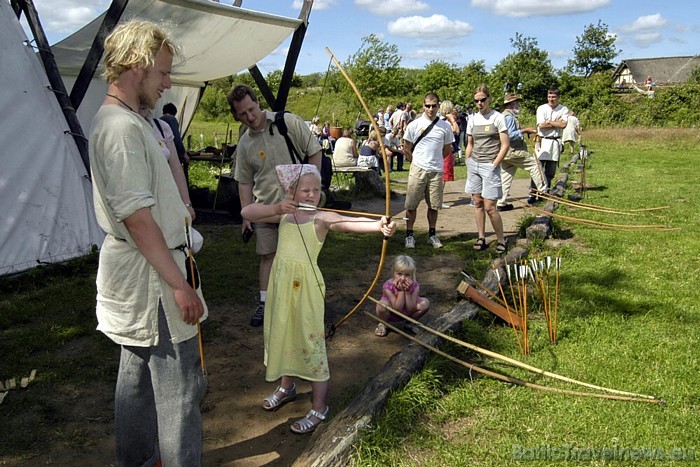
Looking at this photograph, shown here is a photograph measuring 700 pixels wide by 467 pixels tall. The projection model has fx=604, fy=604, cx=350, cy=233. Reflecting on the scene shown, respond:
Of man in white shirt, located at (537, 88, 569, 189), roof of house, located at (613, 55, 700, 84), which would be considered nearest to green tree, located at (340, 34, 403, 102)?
man in white shirt, located at (537, 88, 569, 189)

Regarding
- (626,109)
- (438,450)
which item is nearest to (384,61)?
(626,109)

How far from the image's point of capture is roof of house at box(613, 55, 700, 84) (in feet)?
247

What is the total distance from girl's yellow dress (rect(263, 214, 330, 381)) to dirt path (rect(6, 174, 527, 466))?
363 millimetres

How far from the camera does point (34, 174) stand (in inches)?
243

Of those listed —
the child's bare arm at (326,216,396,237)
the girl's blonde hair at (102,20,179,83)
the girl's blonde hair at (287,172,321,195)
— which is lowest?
the child's bare arm at (326,216,396,237)

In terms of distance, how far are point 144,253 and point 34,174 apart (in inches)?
192

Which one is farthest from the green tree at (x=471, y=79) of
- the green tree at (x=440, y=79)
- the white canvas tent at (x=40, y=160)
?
the white canvas tent at (x=40, y=160)

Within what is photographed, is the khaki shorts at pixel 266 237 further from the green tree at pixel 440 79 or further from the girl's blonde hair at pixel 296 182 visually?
the green tree at pixel 440 79

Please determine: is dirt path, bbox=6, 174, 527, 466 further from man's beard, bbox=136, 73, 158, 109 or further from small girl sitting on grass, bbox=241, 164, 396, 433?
man's beard, bbox=136, 73, 158, 109

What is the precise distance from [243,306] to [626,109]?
31214 mm

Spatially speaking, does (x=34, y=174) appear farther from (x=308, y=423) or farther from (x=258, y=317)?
(x=308, y=423)

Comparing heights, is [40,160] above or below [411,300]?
above

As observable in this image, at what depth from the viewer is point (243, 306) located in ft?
17.5

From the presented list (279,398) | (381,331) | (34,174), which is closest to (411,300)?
(381,331)
